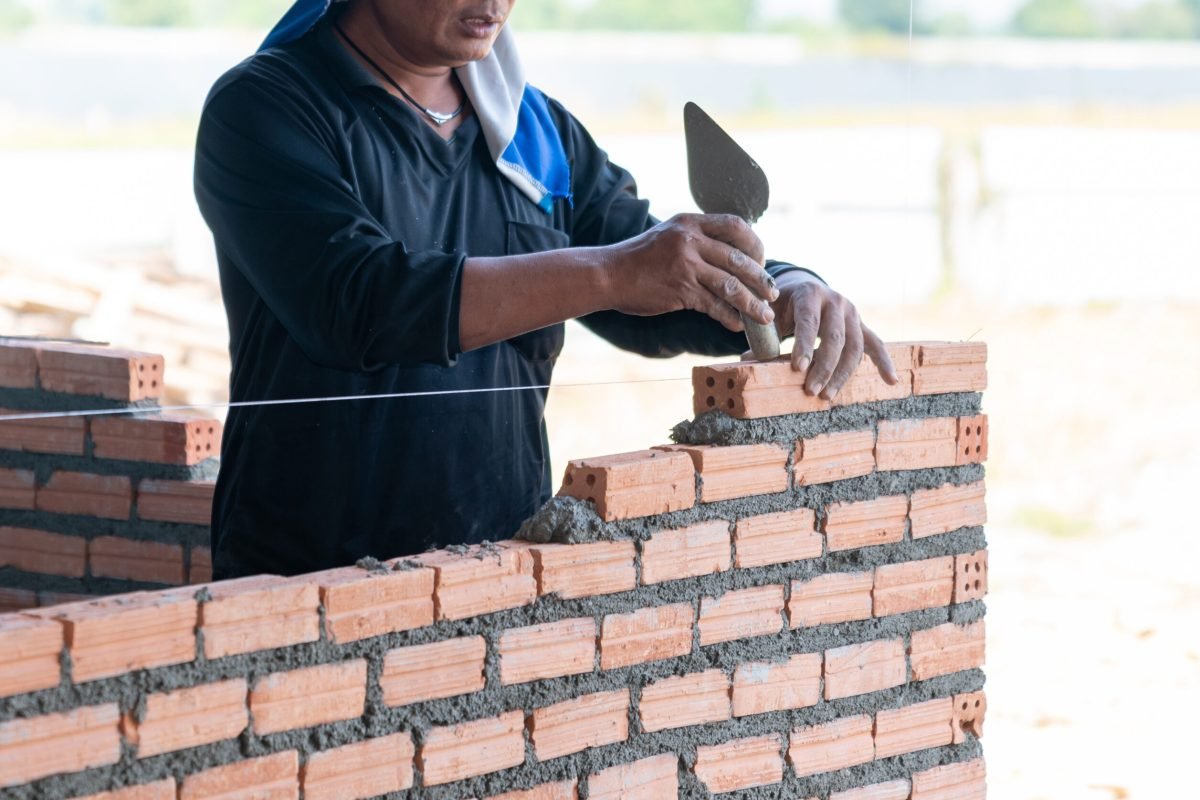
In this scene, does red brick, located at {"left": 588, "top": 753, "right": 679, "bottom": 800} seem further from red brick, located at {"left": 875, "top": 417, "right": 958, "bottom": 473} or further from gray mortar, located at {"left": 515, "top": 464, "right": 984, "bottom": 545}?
red brick, located at {"left": 875, "top": 417, "right": 958, "bottom": 473}

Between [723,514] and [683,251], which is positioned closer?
[683,251]

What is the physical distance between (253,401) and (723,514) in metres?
0.87

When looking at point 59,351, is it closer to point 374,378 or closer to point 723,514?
point 374,378

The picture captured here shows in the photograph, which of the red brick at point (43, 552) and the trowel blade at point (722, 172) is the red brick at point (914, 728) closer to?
the trowel blade at point (722, 172)

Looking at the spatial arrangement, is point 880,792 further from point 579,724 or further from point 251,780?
point 251,780

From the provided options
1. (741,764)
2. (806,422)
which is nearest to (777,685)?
(741,764)

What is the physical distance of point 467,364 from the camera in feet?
8.79

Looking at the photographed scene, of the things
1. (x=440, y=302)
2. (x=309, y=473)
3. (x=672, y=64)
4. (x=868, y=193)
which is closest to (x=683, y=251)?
(x=440, y=302)

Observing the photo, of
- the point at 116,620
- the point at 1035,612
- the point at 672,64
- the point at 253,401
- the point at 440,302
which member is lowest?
the point at 1035,612

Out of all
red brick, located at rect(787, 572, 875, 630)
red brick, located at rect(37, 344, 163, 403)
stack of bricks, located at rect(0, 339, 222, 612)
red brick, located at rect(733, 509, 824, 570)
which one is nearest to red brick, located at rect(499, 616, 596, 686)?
red brick, located at rect(733, 509, 824, 570)

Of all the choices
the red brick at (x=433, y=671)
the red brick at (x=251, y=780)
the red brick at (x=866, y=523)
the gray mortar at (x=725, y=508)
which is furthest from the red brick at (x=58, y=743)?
the red brick at (x=866, y=523)

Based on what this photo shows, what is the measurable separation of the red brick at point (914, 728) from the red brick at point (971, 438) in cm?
49

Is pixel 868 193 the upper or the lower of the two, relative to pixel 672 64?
lower

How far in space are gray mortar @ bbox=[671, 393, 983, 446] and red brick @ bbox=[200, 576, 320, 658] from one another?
802mm
